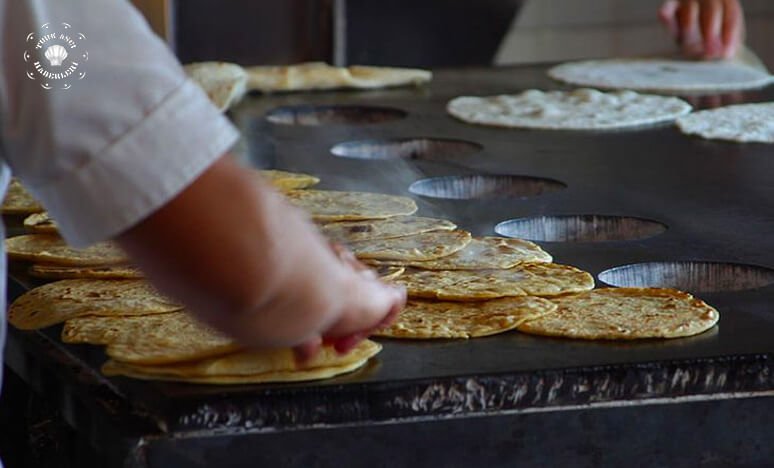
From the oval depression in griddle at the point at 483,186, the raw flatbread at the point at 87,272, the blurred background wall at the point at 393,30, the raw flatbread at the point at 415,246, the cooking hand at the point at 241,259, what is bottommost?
the blurred background wall at the point at 393,30

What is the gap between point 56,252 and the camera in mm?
1700

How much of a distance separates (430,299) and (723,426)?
38 cm

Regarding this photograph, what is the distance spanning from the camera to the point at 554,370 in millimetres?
1233

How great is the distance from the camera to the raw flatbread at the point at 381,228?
1757 millimetres

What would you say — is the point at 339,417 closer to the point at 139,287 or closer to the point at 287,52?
the point at 139,287

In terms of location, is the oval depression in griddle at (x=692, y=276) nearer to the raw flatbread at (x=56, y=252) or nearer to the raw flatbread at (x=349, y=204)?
the raw flatbread at (x=349, y=204)

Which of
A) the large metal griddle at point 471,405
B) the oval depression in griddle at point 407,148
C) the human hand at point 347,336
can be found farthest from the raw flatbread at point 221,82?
the human hand at point 347,336

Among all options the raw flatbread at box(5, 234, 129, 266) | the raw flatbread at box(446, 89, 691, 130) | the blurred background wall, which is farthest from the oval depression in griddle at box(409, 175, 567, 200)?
the blurred background wall

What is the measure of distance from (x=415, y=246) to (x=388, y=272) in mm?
131

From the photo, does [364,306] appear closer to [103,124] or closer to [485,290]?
[103,124]

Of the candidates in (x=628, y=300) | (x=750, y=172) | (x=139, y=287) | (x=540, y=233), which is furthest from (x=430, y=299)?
(x=750, y=172)

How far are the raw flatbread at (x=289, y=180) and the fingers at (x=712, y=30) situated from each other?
1.86 m

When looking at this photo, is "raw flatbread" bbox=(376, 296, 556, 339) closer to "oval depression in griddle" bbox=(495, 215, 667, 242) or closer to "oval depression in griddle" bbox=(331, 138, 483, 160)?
"oval depression in griddle" bbox=(495, 215, 667, 242)

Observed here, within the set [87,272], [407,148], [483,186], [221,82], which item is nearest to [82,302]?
[87,272]
